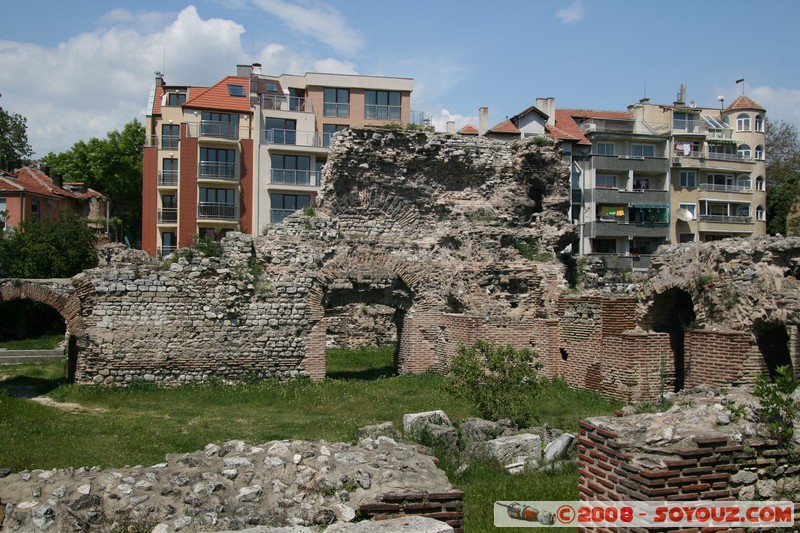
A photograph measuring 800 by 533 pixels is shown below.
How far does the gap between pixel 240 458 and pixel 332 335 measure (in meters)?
16.4

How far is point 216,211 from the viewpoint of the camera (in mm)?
42688

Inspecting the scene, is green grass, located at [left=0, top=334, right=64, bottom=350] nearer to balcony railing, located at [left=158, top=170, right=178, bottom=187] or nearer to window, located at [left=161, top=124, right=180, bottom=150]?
balcony railing, located at [left=158, top=170, right=178, bottom=187]

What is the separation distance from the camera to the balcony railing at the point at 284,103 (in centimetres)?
4378

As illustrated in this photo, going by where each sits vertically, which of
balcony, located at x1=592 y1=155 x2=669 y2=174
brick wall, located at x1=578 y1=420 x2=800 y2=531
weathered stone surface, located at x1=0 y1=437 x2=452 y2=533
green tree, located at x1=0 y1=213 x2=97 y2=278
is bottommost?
weathered stone surface, located at x1=0 y1=437 x2=452 y2=533

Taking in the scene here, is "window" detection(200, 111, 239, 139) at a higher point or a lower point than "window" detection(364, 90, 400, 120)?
lower

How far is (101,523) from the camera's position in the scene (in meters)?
6.62

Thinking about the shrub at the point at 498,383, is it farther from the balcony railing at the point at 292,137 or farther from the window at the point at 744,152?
the window at the point at 744,152

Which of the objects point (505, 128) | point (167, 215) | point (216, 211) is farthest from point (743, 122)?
point (167, 215)

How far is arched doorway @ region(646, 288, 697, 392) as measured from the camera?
1529 cm

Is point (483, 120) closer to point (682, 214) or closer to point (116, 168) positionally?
point (682, 214)

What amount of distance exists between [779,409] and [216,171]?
39.1 m

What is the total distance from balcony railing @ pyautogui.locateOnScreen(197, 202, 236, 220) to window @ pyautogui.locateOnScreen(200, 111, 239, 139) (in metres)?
4.04

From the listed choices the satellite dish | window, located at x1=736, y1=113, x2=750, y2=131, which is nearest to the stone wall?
the satellite dish

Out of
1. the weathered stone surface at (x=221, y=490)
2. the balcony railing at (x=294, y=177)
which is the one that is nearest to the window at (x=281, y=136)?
the balcony railing at (x=294, y=177)
